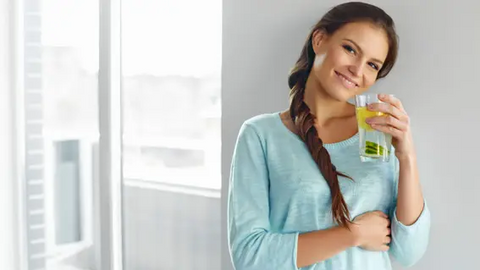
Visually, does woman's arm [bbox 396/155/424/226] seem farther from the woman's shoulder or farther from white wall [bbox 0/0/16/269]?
white wall [bbox 0/0/16/269]

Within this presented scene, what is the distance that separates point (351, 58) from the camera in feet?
4.60

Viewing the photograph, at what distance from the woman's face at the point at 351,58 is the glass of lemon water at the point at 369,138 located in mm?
130

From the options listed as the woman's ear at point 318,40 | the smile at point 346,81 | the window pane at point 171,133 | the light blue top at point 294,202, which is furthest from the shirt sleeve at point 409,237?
the window pane at point 171,133

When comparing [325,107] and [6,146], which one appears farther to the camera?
[6,146]

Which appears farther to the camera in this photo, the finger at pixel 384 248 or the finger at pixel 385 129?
the finger at pixel 384 248

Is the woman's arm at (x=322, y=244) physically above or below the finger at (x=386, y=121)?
below

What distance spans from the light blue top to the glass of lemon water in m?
0.09

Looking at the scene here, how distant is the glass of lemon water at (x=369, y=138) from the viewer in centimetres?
129

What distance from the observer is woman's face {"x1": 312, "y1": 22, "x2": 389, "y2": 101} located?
139cm

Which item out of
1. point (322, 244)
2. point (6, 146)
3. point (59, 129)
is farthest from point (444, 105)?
point (6, 146)

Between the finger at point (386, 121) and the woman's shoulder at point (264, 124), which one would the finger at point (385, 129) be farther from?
the woman's shoulder at point (264, 124)

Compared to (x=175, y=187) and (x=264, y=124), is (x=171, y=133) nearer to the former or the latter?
(x=175, y=187)

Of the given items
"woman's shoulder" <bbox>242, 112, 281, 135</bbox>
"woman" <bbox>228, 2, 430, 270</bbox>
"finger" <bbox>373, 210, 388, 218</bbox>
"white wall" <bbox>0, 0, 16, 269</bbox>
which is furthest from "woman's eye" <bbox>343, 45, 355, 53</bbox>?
"white wall" <bbox>0, 0, 16, 269</bbox>

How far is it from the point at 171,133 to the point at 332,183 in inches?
41.2
